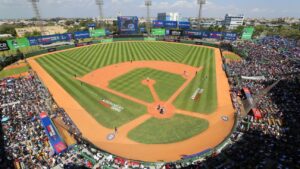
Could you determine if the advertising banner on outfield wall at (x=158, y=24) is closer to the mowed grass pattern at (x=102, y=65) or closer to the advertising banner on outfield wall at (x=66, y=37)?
the mowed grass pattern at (x=102, y=65)

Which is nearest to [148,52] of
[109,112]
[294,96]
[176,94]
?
[176,94]

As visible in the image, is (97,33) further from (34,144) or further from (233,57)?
(34,144)

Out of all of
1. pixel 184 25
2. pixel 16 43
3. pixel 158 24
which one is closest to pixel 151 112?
pixel 16 43

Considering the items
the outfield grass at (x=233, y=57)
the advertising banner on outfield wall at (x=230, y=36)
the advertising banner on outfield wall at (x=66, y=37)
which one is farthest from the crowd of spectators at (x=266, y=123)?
the advertising banner on outfield wall at (x=66, y=37)

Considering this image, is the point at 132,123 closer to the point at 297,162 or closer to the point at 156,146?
the point at 156,146

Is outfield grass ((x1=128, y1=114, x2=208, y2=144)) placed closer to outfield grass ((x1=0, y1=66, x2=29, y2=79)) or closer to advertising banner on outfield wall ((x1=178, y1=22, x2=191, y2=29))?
outfield grass ((x1=0, y1=66, x2=29, y2=79))
